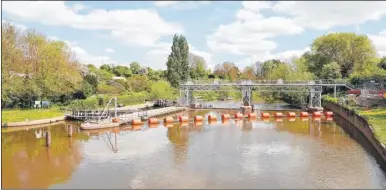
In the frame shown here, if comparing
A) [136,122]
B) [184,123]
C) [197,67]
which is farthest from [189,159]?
[197,67]

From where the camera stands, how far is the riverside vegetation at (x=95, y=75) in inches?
2005

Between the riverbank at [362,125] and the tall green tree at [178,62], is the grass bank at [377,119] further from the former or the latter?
the tall green tree at [178,62]

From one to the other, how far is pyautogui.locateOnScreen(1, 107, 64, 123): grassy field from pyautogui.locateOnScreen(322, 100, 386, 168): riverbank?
35392 mm

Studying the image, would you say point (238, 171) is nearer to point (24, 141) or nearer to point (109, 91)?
point (24, 141)

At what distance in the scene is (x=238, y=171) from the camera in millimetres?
22516

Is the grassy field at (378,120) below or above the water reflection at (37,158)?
above

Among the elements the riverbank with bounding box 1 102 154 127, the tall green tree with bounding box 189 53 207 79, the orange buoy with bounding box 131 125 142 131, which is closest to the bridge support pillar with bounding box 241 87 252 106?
the orange buoy with bounding box 131 125 142 131

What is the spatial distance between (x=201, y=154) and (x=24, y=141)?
54.0 ft

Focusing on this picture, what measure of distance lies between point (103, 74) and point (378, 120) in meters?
67.0

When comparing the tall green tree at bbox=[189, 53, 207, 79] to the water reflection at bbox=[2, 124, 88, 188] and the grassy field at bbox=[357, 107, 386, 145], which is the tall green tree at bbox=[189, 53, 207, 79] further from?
the water reflection at bbox=[2, 124, 88, 188]

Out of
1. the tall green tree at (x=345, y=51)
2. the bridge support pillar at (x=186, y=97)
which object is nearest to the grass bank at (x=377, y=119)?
the bridge support pillar at (x=186, y=97)

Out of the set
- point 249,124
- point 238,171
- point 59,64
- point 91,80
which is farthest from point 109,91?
point 238,171

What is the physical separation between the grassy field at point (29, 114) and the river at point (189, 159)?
221 inches

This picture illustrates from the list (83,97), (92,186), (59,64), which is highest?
(59,64)
